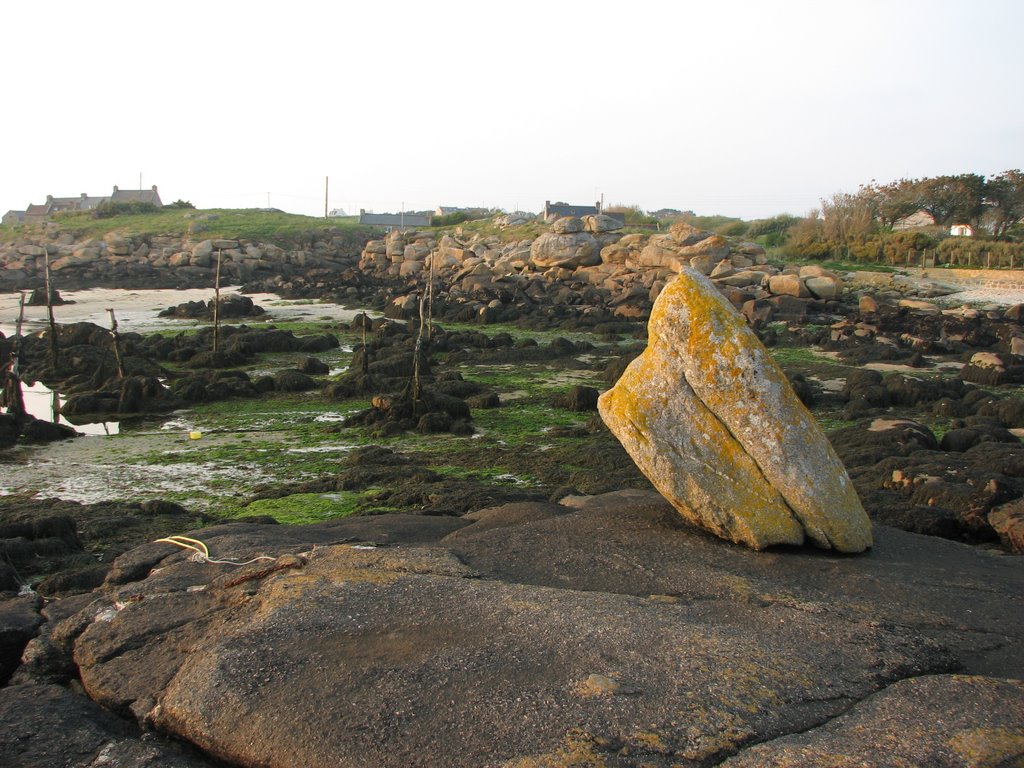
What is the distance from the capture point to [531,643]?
5219 millimetres

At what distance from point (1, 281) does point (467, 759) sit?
5349 centimetres

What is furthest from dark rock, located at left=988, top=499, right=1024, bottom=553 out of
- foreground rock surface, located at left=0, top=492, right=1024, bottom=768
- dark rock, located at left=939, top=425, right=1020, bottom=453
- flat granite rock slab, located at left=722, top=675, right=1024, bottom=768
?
dark rock, located at left=939, top=425, right=1020, bottom=453

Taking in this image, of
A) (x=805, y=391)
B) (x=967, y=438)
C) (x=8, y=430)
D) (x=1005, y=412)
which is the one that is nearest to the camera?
(x=967, y=438)

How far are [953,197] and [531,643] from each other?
56224mm

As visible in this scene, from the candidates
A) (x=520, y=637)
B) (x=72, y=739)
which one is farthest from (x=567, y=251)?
(x=72, y=739)

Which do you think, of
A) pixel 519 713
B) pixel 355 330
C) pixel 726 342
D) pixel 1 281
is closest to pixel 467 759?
pixel 519 713

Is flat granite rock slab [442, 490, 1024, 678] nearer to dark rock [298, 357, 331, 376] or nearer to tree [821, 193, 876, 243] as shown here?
dark rock [298, 357, 331, 376]

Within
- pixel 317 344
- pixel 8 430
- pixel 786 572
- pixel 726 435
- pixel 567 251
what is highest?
pixel 567 251

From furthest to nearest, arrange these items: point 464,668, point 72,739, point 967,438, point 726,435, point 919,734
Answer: point 967,438, point 726,435, point 464,668, point 72,739, point 919,734

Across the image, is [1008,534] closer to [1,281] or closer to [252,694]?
[252,694]

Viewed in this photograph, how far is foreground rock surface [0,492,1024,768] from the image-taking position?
4449 millimetres

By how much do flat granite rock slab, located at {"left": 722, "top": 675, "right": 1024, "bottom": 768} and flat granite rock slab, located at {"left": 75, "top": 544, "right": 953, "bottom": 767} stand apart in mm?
151

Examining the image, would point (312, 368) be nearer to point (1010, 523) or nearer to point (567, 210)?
point (1010, 523)

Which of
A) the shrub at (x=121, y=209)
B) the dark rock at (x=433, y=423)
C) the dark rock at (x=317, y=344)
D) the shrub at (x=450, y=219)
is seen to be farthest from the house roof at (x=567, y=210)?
the dark rock at (x=433, y=423)
